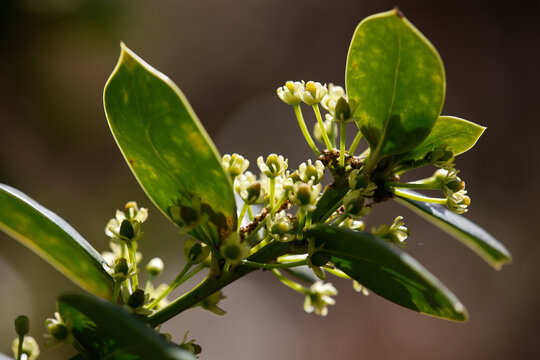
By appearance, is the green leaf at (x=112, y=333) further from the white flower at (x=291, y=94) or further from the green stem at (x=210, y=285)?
the white flower at (x=291, y=94)

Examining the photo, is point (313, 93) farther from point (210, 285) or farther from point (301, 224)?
point (210, 285)

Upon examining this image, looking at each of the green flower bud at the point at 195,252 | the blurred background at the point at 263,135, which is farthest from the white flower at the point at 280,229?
the blurred background at the point at 263,135

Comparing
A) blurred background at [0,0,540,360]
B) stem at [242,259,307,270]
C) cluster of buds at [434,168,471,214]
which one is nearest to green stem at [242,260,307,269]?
stem at [242,259,307,270]

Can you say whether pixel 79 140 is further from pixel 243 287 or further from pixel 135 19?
pixel 243 287

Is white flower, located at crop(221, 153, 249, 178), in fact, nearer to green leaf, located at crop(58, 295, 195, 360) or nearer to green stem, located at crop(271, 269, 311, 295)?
green stem, located at crop(271, 269, 311, 295)

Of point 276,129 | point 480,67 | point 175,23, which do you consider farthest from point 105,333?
point 480,67
